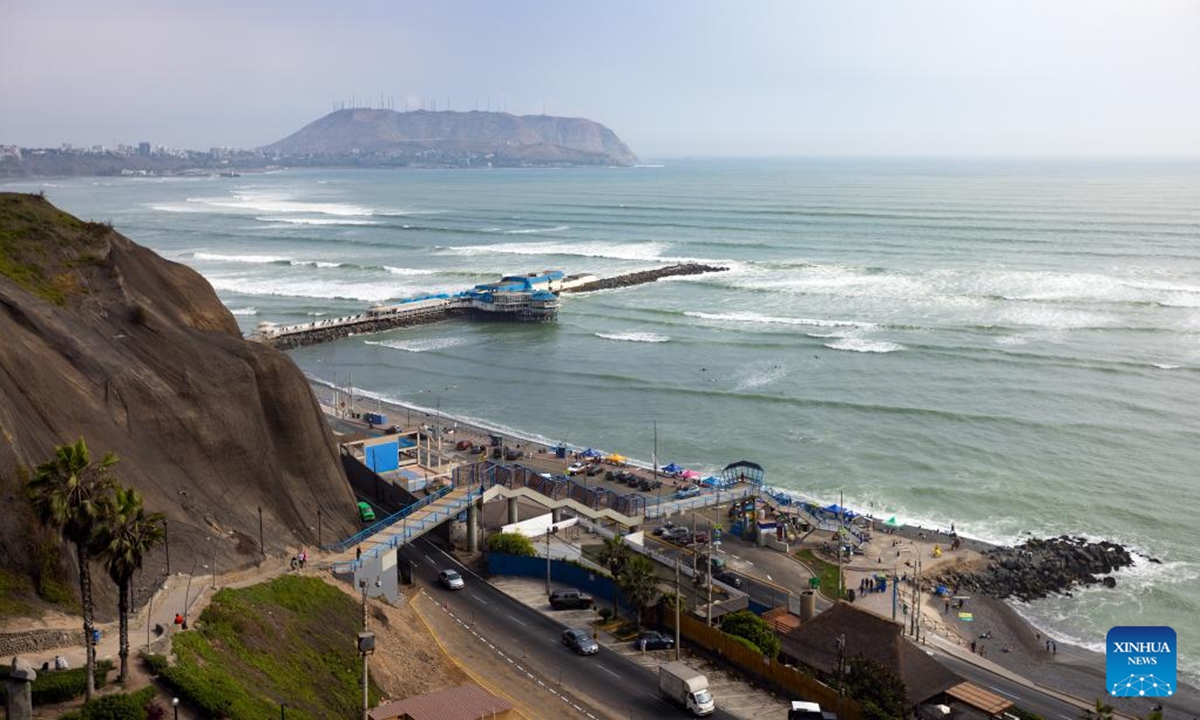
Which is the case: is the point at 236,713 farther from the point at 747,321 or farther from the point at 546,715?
the point at 747,321

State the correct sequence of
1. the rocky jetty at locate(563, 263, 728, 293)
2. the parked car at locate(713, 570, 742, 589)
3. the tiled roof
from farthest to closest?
1. the rocky jetty at locate(563, 263, 728, 293)
2. the parked car at locate(713, 570, 742, 589)
3. the tiled roof

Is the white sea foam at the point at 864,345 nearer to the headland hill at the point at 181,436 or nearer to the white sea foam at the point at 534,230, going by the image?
the headland hill at the point at 181,436

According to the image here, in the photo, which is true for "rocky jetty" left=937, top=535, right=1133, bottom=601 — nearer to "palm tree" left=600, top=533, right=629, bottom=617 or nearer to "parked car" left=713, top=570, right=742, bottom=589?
"parked car" left=713, top=570, right=742, bottom=589

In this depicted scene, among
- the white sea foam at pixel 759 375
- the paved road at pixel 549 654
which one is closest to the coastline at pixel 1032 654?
the paved road at pixel 549 654

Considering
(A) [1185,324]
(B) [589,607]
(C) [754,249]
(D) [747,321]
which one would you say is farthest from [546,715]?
(C) [754,249]

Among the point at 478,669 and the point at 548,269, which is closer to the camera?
the point at 478,669

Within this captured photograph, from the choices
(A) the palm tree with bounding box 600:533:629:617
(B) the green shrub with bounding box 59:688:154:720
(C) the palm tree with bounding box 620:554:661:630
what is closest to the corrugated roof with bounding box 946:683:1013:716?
(C) the palm tree with bounding box 620:554:661:630
